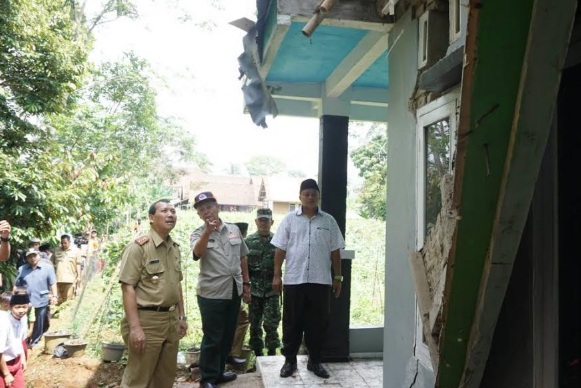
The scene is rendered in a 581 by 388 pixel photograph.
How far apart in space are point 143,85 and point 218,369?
13.3 m

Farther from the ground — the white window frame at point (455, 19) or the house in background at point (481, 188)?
the white window frame at point (455, 19)

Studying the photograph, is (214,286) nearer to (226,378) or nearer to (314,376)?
(226,378)

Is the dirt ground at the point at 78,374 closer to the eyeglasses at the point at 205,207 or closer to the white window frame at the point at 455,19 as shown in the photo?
the eyeglasses at the point at 205,207

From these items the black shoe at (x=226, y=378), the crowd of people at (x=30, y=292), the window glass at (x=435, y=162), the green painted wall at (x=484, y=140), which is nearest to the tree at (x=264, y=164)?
the crowd of people at (x=30, y=292)

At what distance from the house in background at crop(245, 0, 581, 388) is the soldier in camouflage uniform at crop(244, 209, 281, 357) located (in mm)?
2183

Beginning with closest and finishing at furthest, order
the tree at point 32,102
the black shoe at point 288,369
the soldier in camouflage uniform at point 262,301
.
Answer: the black shoe at point 288,369, the soldier in camouflage uniform at point 262,301, the tree at point 32,102

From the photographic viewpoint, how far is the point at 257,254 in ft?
16.9

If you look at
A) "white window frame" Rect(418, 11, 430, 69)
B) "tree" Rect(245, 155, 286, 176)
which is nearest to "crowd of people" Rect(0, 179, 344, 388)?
"white window frame" Rect(418, 11, 430, 69)

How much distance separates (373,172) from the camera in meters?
22.8

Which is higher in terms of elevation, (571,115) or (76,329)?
(571,115)

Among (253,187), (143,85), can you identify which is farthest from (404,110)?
(253,187)

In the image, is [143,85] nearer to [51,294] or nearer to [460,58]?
[51,294]

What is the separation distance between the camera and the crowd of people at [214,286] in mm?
3283

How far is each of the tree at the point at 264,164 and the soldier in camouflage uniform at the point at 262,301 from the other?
242ft
